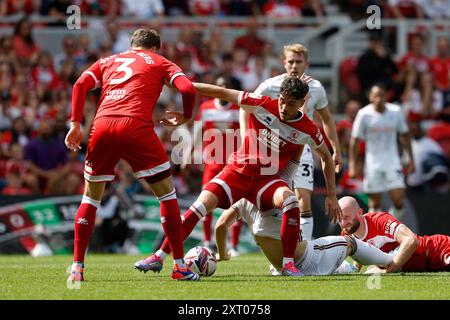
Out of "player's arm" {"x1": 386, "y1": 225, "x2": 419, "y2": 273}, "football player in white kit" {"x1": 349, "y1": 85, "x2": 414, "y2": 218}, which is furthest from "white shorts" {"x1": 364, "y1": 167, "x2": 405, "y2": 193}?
"player's arm" {"x1": 386, "y1": 225, "x2": 419, "y2": 273}

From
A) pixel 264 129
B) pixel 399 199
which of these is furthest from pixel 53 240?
pixel 264 129

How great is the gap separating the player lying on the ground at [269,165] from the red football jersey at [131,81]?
1.56 feet

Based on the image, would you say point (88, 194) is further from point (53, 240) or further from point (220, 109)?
point (53, 240)

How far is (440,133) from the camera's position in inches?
802

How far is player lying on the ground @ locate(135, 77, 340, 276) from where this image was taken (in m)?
9.41

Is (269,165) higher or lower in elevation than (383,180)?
higher

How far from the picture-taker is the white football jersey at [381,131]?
16.1 metres

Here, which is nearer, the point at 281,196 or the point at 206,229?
the point at 281,196

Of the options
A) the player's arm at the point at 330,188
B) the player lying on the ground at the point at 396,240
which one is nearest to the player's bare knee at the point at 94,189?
the player's arm at the point at 330,188

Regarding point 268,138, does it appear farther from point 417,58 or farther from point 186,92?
point 417,58

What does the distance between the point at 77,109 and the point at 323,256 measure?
2858mm

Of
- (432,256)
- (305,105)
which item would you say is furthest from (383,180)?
(432,256)

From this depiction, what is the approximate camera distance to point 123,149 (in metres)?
8.88
